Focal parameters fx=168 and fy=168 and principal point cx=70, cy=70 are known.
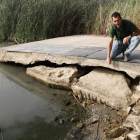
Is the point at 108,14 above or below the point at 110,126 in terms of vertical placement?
above

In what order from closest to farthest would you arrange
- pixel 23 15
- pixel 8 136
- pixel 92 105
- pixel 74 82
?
pixel 8 136 → pixel 92 105 → pixel 74 82 → pixel 23 15

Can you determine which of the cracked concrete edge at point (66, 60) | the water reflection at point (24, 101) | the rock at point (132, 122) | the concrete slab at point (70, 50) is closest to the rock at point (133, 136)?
the rock at point (132, 122)

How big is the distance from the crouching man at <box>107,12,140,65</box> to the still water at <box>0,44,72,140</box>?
2.62ft

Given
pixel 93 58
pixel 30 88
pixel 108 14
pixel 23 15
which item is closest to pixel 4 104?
pixel 30 88

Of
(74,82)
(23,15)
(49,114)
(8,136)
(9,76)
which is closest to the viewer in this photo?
(8,136)

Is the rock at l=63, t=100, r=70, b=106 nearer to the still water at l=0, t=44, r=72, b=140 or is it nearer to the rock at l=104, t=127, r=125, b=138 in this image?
the still water at l=0, t=44, r=72, b=140

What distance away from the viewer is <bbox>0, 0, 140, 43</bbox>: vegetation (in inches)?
182

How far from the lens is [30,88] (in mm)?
2389

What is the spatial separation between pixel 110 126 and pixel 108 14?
165 inches

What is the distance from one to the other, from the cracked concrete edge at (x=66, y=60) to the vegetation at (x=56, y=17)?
1694 millimetres

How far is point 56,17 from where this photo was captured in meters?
4.96

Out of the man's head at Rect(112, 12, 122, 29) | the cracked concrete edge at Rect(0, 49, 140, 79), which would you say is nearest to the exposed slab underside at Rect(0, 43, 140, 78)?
→ the cracked concrete edge at Rect(0, 49, 140, 79)

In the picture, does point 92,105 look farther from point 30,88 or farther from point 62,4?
point 62,4

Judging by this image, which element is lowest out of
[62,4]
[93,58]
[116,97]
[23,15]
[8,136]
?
[8,136]
